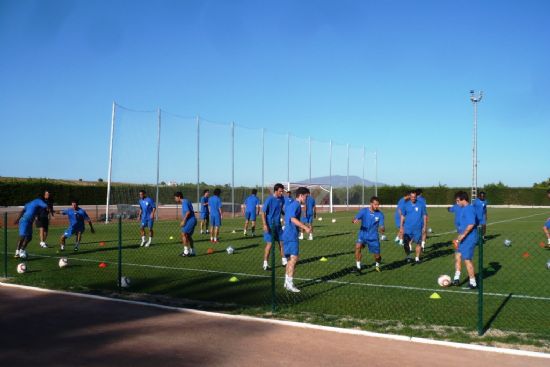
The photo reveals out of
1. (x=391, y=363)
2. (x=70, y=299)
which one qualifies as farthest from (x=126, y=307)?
(x=391, y=363)

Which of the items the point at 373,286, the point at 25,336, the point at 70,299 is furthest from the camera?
the point at 373,286

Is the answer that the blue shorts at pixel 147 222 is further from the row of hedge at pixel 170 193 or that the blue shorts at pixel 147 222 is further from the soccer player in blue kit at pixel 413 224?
the row of hedge at pixel 170 193

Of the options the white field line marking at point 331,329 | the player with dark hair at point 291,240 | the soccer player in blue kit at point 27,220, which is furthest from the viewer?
the soccer player in blue kit at point 27,220

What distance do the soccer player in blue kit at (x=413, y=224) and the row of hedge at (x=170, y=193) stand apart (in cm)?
2410

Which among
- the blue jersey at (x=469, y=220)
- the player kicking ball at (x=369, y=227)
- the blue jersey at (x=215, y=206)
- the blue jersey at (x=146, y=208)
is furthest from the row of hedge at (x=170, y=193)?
the blue jersey at (x=469, y=220)

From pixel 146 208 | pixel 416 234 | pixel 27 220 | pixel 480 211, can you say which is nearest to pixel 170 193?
pixel 146 208

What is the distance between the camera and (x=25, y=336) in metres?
6.74

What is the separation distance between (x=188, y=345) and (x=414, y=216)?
30.5 ft

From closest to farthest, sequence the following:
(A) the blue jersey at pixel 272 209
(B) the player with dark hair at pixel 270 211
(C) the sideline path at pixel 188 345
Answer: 1. (C) the sideline path at pixel 188 345
2. (B) the player with dark hair at pixel 270 211
3. (A) the blue jersey at pixel 272 209

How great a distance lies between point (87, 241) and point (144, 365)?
52.7ft

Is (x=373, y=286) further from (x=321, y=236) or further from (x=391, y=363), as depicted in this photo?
(x=321, y=236)

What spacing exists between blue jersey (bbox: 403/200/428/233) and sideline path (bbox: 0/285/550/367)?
7.89 meters

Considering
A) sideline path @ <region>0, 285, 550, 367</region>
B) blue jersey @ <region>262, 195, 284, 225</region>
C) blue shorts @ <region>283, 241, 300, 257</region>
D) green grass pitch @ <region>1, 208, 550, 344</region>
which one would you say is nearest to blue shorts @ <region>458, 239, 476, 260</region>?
green grass pitch @ <region>1, 208, 550, 344</region>

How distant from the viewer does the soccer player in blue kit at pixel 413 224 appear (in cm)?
1423
